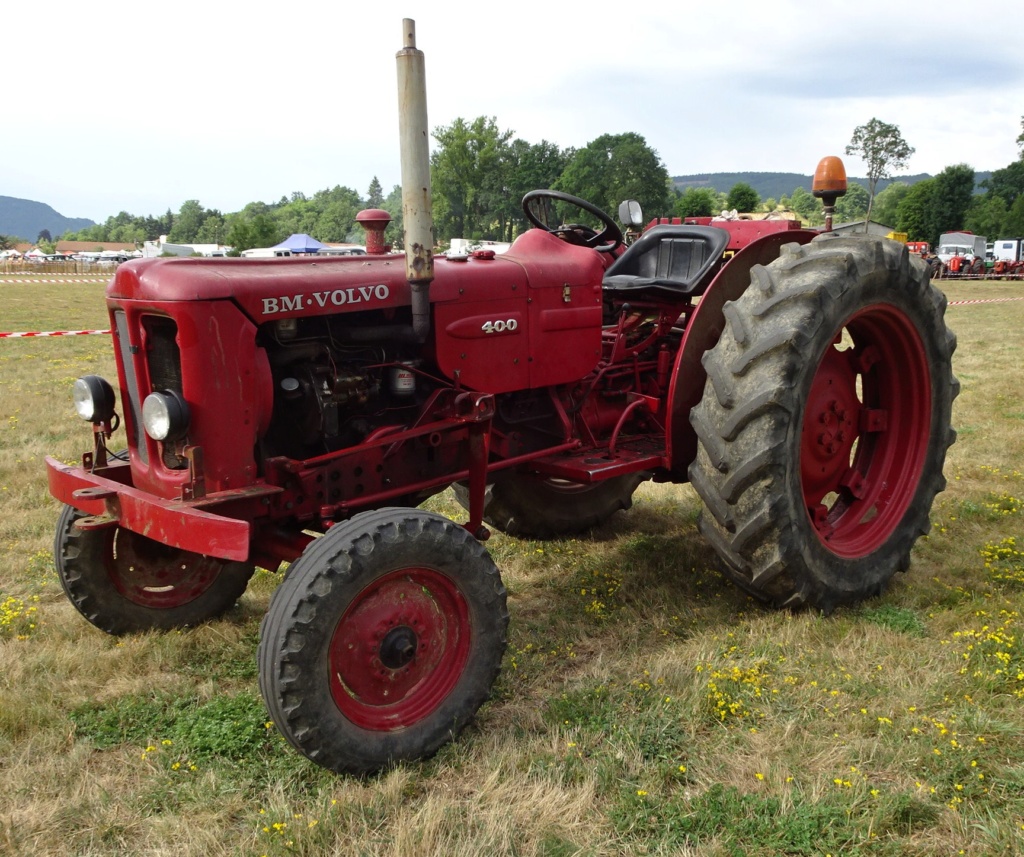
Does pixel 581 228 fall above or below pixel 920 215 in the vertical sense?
below

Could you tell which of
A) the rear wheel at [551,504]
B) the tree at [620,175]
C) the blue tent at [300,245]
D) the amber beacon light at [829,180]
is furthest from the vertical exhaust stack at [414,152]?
the tree at [620,175]

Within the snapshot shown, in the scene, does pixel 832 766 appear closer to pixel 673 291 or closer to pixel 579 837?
pixel 579 837

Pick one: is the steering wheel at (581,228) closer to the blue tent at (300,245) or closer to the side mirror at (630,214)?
the side mirror at (630,214)

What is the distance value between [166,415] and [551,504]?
2549 mm

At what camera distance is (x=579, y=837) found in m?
2.48

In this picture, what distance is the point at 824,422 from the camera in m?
4.00

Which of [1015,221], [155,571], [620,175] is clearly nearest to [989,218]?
[1015,221]

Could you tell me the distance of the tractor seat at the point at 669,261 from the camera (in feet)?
14.3

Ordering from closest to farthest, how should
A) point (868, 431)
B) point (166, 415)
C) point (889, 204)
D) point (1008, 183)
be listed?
point (166, 415), point (868, 431), point (1008, 183), point (889, 204)

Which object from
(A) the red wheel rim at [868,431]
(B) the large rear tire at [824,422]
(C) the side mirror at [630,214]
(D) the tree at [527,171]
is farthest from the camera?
(D) the tree at [527,171]

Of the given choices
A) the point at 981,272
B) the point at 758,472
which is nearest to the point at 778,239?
the point at 758,472

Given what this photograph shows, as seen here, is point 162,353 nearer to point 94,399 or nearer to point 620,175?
point 94,399

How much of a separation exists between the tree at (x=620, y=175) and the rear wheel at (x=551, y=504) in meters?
61.8

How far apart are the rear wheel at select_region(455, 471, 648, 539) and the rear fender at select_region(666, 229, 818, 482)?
0.73m
